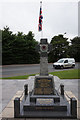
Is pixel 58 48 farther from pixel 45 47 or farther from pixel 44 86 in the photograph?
pixel 44 86

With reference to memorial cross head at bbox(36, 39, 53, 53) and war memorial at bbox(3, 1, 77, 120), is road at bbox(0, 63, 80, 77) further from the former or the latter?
war memorial at bbox(3, 1, 77, 120)

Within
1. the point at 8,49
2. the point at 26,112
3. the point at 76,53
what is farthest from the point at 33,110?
the point at 76,53

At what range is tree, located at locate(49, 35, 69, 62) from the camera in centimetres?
3456

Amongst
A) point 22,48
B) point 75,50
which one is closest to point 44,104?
point 22,48

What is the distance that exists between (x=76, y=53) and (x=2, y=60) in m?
23.6

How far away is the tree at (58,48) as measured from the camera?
34562 mm

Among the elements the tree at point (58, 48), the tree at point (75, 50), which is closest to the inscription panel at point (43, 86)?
the tree at point (58, 48)

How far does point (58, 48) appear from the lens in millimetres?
34406

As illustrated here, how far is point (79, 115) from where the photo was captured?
16.4 feet

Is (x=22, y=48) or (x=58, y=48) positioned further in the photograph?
(x=58, y=48)

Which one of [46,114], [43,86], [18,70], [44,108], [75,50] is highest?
[75,50]

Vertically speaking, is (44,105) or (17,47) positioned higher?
(17,47)

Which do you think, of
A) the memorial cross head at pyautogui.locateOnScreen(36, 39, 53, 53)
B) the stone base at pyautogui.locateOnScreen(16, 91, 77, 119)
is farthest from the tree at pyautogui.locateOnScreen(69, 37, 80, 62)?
the stone base at pyautogui.locateOnScreen(16, 91, 77, 119)

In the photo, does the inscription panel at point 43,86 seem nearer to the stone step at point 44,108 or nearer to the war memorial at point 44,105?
the war memorial at point 44,105
